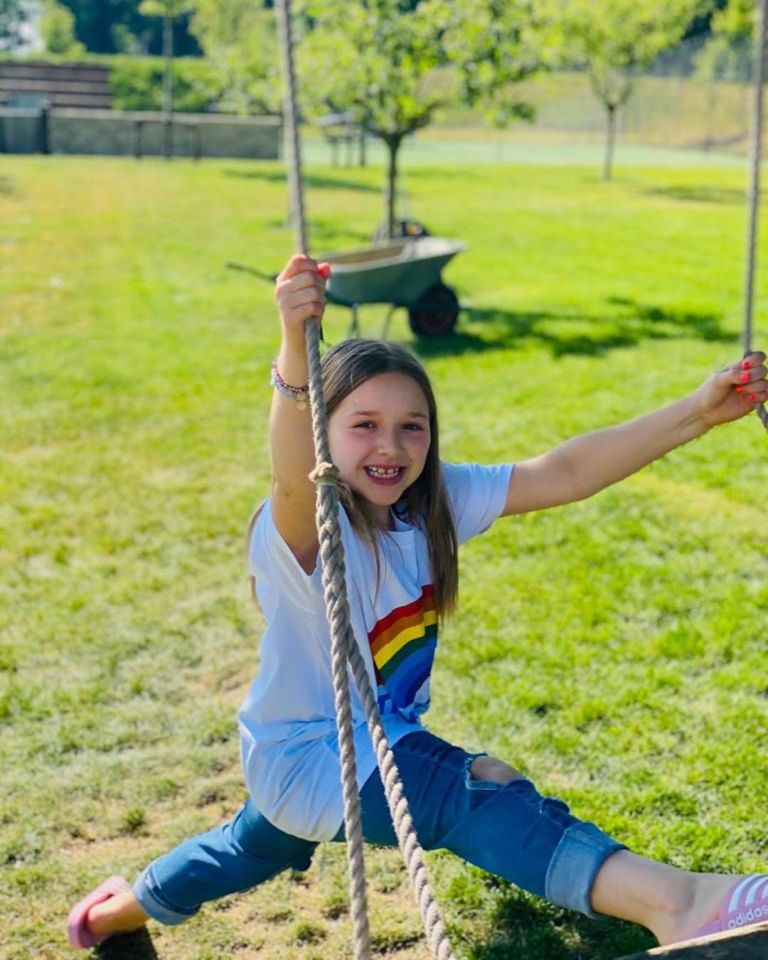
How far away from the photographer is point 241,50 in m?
23.9

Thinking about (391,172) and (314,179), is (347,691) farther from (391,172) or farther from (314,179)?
(314,179)

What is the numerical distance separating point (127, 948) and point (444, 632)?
1834mm

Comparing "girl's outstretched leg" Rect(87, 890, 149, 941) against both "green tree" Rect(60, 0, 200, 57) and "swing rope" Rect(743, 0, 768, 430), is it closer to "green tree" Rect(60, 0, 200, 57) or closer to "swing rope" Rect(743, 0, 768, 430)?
"swing rope" Rect(743, 0, 768, 430)

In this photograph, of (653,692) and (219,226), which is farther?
(219,226)

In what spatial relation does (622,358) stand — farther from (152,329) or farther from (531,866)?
(531,866)

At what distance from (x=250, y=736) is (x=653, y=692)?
1923 millimetres

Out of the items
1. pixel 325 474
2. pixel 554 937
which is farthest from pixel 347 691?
pixel 554 937

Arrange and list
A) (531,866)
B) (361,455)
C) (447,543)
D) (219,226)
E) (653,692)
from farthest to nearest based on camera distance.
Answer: (219,226), (653,692), (447,543), (361,455), (531,866)

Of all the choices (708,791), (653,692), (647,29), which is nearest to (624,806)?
(708,791)

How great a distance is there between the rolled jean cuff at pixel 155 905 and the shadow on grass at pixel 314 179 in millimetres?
21097

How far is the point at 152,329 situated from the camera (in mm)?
9750

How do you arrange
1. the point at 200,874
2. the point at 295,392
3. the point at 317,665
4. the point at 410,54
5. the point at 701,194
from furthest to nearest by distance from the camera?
the point at 701,194 → the point at 410,54 → the point at 200,874 → the point at 317,665 → the point at 295,392

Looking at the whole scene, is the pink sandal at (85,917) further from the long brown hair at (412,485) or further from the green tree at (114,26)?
the green tree at (114,26)

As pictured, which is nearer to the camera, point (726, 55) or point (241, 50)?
point (241, 50)
